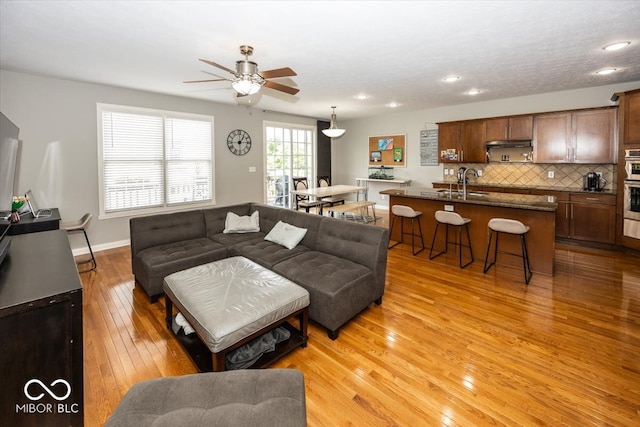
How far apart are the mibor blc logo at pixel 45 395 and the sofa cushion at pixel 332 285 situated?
5.24 feet

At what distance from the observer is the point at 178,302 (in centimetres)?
231

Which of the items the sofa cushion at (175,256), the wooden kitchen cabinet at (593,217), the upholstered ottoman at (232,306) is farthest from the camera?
the wooden kitchen cabinet at (593,217)

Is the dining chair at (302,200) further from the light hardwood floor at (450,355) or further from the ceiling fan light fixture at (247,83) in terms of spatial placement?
the ceiling fan light fixture at (247,83)

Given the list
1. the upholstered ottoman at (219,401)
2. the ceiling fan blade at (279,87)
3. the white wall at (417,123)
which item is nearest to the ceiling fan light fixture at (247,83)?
the ceiling fan blade at (279,87)

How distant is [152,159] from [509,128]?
660 cm

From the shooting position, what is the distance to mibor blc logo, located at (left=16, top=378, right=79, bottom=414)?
1.22 meters

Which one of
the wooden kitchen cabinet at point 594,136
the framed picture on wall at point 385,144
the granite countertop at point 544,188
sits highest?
the framed picture on wall at point 385,144

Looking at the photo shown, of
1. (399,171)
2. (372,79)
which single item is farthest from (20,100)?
(399,171)

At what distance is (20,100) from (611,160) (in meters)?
8.68

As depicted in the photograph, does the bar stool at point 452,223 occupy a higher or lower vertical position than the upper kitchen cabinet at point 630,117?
lower

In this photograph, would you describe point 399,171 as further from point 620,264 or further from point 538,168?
point 620,264

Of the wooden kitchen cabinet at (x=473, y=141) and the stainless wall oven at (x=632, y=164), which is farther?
the wooden kitchen cabinet at (x=473, y=141)

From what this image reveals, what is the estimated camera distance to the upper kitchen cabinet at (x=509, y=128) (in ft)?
18.2

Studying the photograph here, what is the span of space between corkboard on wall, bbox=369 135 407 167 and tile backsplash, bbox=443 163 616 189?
4.95 ft
